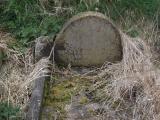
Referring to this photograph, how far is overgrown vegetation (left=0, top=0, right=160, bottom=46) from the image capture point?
5.96 meters

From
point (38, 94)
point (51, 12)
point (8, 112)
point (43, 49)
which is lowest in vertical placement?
point (8, 112)

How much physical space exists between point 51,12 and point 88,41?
1202mm

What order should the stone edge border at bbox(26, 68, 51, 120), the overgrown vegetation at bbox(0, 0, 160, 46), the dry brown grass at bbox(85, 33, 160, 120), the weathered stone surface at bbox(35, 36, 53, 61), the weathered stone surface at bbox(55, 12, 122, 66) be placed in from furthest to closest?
the overgrown vegetation at bbox(0, 0, 160, 46) < the weathered stone surface at bbox(35, 36, 53, 61) < the weathered stone surface at bbox(55, 12, 122, 66) < the dry brown grass at bbox(85, 33, 160, 120) < the stone edge border at bbox(26, 68, 51, 120)

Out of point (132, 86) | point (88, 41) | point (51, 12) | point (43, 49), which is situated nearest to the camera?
point (132, 86)

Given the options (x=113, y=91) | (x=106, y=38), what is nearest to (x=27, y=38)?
(x=106, y=38)

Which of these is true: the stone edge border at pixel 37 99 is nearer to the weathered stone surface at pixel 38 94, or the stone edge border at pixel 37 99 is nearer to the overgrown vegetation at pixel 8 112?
the weathered stone surface at pixel 38 94

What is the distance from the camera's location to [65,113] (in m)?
4.36

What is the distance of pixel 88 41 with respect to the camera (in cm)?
522

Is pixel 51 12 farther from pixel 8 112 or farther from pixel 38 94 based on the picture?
pixel 8 112

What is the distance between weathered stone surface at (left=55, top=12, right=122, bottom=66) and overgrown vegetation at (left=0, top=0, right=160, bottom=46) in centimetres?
68

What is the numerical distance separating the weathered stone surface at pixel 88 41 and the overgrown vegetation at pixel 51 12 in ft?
2.22

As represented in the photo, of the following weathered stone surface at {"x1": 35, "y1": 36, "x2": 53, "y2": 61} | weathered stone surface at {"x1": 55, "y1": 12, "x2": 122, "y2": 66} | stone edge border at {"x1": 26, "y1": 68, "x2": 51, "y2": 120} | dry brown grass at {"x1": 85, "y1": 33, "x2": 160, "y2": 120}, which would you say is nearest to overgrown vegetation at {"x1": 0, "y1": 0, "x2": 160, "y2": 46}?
weathered stone surface at {"x1": 35, "y1": 36, "x2": 53, "y2": 61}

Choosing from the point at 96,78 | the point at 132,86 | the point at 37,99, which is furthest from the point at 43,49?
the point at 132,86

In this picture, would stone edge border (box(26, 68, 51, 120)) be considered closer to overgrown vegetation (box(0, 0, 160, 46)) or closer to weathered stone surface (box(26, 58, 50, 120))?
weathered stone surface (box(26, 58, 50, 120))
